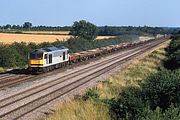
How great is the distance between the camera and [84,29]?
138125 mm

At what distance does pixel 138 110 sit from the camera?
636 inches

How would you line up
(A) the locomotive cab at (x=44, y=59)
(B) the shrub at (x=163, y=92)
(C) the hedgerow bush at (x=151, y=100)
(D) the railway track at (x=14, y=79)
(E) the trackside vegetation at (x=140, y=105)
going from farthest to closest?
(A) the locomotive cab at (x=44, y=59), (D) the railway track at (x=14, y=79), (B) the shrub at (x=163, y=92), (C) the hedgerow bush at (x=151, y=100), (E) the trackside vegetation at (x=140, y=105)

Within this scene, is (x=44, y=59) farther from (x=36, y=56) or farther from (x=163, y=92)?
(x=163, y=92)

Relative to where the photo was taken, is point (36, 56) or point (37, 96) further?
point (36, 56)

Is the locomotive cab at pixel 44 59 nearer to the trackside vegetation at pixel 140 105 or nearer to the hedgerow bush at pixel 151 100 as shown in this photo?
the trackside vegetation at pixel 140 105

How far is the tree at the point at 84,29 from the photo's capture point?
136275 mm

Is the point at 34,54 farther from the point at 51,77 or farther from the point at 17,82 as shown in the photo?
the point at 17,82

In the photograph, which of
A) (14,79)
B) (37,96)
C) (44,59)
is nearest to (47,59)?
(44,59)

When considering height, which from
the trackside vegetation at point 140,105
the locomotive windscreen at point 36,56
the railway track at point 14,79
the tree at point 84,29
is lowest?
the tree at point 84,29

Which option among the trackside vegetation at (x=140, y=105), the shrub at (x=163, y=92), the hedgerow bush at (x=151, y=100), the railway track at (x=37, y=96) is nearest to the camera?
the trackside vegetation at (x=140, y=105)

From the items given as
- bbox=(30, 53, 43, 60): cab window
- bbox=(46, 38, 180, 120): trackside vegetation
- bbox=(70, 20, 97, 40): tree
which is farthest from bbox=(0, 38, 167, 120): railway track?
bbox=(70, 20, 97, 40): tree

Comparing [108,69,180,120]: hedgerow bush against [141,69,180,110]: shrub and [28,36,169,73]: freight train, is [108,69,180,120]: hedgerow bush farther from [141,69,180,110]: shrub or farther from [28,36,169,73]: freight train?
[28,36,169,73]: freight train

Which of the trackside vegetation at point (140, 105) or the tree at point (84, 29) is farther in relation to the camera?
the tree at point (84, 29)

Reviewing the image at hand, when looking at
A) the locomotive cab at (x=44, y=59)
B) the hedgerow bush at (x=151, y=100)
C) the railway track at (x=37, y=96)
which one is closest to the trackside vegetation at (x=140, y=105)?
the hedgerow bush at (x=151, y=100)
